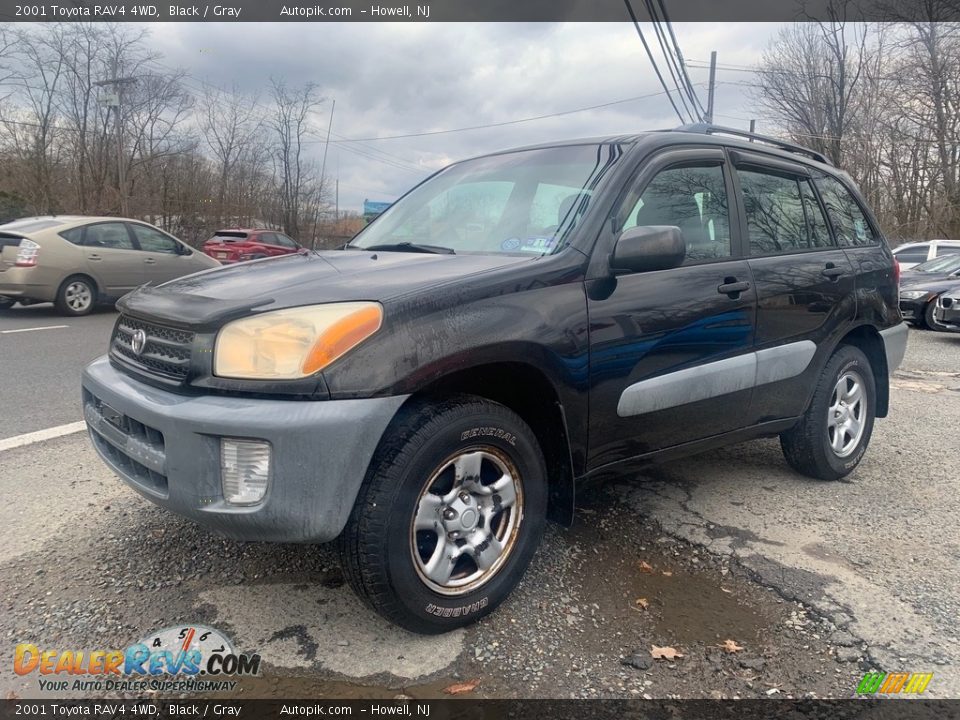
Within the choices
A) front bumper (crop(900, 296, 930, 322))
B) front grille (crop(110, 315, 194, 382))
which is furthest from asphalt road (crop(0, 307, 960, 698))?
front bumper (crop(900, 296, 930, 322))

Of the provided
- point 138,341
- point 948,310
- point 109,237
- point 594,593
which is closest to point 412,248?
point 138,341

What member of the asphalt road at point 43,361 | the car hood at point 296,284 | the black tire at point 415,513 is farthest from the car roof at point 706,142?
the asphalt road at point 43,361

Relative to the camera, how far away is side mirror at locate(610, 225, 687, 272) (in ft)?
8.48

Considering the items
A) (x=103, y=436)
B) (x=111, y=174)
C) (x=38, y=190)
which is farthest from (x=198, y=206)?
(x=103, y=436)

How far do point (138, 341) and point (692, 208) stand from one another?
97.5 inches

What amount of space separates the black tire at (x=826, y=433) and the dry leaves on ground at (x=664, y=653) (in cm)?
191

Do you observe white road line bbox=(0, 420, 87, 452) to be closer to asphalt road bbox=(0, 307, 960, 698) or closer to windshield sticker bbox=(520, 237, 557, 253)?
asphalt road bbox=(0, 307, 960, 698)

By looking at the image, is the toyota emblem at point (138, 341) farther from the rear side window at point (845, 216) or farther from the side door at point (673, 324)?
the rear side window at point (845, 216)

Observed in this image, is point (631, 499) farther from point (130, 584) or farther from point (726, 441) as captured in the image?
point (130, 584)

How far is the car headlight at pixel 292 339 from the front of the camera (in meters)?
2.04

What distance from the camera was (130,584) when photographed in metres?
2.57

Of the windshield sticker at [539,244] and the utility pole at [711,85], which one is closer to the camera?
the windshield sticker at [539,244]

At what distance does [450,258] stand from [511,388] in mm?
606

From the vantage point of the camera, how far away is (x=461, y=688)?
2.07m
